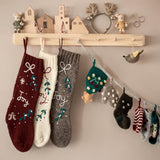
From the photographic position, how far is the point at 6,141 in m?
1.45

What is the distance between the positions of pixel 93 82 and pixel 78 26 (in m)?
0.37

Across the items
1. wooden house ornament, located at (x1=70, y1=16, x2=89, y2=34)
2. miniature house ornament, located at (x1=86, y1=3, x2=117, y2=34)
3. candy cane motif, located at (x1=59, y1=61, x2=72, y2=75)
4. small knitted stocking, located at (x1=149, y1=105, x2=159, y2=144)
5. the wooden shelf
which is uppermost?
miniature house ornament, located at (x1=86, y1=3, x2=117, y2=34)

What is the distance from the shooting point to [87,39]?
144 centimetres

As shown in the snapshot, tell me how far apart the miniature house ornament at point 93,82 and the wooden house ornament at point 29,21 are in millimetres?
456

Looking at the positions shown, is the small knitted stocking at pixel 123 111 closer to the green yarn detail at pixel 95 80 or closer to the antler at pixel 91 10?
the green yarn detail at pixel 95 80

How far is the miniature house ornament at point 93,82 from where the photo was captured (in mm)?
1383

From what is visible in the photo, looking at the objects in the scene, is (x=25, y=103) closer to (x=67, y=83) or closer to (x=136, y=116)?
(x=67, y=83)

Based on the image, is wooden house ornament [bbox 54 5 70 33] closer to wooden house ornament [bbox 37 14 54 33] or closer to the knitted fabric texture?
wooden house ornament [bbox 37 14 54 33]

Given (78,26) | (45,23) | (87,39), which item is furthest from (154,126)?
(45,23)

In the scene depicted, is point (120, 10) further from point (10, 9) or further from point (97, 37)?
point (10, 9)

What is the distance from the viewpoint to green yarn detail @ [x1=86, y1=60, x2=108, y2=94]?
1383mm

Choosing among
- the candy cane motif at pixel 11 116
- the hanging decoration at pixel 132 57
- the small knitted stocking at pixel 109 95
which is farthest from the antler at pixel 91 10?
the candy cane motif at pixel 11 116

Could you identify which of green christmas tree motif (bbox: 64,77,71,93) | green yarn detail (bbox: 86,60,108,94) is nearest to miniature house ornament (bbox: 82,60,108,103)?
green yarn detail (bbox: 86,60,108,94)

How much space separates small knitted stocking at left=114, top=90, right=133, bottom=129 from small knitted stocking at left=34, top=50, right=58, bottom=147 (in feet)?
1.38
